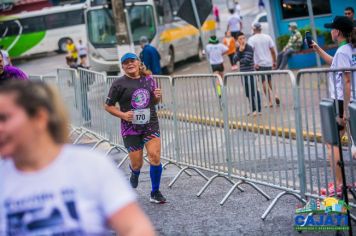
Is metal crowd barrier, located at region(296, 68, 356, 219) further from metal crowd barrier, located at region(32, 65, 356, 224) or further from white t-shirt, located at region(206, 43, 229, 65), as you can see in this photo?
white t-shirt, located at region(206, 43, 229, 65)

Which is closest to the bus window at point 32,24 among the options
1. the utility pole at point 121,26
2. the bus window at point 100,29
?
the bus window at point 100,29

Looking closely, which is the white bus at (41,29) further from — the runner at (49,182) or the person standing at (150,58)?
the runner at (49,182)

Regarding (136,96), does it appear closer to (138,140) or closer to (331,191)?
(138,140)

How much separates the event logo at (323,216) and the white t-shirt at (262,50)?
833 centimetres

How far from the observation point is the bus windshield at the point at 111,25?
80.7ft

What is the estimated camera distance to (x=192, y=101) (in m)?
8.71

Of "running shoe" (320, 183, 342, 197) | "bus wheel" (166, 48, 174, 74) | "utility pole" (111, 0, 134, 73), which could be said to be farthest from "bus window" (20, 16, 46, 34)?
"running shoe" (320, 183, 342, 197)

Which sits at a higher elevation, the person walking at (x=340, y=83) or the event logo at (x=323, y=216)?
the person walking at (x=340, y=83)

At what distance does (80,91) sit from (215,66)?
6.50 meters

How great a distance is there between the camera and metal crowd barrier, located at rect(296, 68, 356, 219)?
6.34 metres

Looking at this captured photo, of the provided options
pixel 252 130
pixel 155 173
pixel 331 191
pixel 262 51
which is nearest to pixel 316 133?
pixel 331 191

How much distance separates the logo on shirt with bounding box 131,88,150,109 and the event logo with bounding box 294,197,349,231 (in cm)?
223

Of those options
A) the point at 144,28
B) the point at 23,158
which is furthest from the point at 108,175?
the point at 144,28

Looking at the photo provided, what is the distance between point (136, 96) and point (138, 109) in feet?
0.47
